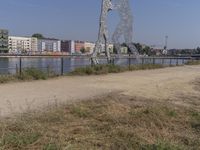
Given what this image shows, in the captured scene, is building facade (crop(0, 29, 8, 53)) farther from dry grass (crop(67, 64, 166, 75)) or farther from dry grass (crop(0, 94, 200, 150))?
dry grass (crop(0, 94, 200, 150))

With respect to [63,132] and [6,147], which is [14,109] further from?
[6,147]

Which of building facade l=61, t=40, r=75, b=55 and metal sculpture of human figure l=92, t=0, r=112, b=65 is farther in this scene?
building facade l=61, t=40, r=75, b=55

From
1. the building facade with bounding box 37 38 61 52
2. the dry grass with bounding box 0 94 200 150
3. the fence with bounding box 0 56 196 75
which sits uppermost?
the building facade with bounding box 37 38 61 52

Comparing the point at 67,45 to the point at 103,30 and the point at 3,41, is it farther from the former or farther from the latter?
the point at 103,30

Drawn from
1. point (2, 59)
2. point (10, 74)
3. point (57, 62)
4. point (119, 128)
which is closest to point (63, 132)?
point (119, 128)

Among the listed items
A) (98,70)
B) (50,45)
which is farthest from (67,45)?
(98,70)

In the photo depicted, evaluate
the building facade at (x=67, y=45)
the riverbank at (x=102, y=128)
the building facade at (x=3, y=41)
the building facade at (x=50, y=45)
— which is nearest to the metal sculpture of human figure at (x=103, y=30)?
the riverbank at (x=102, y=128)

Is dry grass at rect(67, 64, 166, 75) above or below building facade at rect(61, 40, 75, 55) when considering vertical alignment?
below

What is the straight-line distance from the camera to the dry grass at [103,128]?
20.1ft

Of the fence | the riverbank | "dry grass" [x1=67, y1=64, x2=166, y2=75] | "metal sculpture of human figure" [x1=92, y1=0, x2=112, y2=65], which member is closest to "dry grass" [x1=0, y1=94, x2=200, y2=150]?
the riverbank

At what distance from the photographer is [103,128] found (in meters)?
7.48

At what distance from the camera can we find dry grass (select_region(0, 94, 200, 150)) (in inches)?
241

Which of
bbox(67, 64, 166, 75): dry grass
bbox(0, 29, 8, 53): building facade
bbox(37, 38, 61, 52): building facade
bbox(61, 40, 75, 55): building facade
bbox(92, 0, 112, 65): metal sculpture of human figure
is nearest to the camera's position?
bbox(67, 64, 166, 75): dry grass

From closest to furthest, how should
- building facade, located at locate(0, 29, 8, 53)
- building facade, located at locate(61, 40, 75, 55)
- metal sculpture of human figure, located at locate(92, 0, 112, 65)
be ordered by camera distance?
1. metal sculpture of human figure, located at locate(92, 0, 112, 65)
2. building facade, located at locate(0, 29, 8, 53)
3. building facade, located at locate(61, 40, 75, 55)
